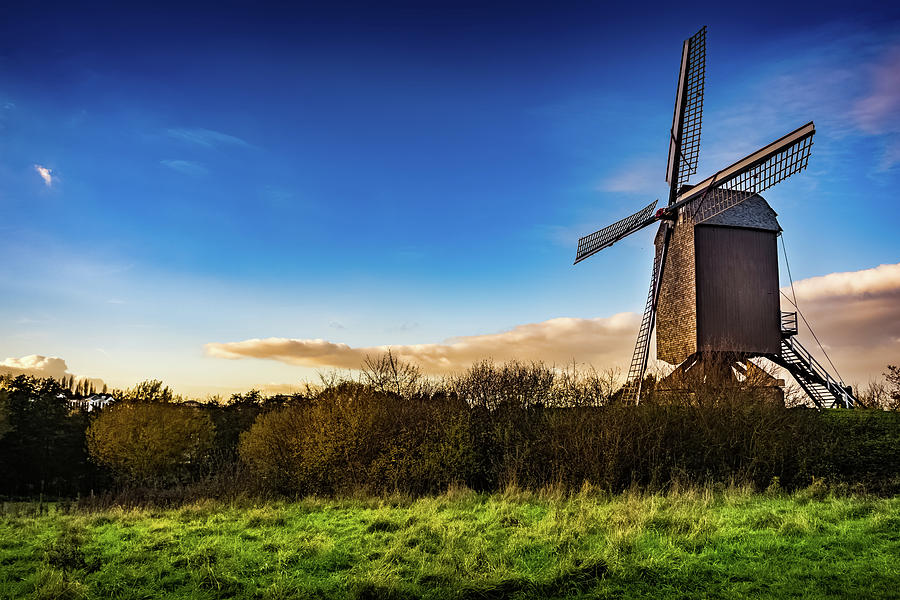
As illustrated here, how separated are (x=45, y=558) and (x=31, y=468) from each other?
119ft

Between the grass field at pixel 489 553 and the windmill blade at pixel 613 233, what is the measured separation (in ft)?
52.2

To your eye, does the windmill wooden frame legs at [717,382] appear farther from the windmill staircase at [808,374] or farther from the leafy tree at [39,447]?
the leafy tree at [39,447]

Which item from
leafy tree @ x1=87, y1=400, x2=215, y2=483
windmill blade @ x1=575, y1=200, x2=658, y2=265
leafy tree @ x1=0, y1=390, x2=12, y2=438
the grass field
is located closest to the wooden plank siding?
windmill blade @ x1=575, y1=200, x2=658, y2=265

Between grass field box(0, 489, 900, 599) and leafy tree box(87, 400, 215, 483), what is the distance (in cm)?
2519

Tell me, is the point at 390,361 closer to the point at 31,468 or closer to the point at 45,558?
the point at 45,558

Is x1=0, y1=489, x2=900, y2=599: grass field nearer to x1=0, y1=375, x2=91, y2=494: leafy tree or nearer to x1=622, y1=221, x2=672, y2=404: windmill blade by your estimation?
x1=622, y1=221, x2=672, y2=404: windmill blade

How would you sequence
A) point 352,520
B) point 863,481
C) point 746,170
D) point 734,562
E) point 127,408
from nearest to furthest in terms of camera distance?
point 734,562 < point 352,520 < point 863,481 < point 746,170 < point 127,408

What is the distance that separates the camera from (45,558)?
899cm

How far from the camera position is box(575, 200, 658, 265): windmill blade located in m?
26.2

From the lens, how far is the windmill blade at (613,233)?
26234mm

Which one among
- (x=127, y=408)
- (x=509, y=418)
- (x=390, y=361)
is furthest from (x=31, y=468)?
(x=509, y=418)

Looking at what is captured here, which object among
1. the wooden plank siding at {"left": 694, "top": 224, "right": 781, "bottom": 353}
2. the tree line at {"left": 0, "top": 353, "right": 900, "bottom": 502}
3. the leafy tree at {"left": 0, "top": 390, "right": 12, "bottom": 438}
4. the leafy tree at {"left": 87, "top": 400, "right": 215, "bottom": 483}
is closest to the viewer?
the tree line at {"left": 0, "top": 353, "right": 900, "bottom": 502}

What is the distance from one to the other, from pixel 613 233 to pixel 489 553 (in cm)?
2112

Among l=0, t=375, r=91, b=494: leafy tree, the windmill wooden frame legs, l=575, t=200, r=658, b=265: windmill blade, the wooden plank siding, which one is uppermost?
l=575, t=200, r=658, b=265: windmill blade
